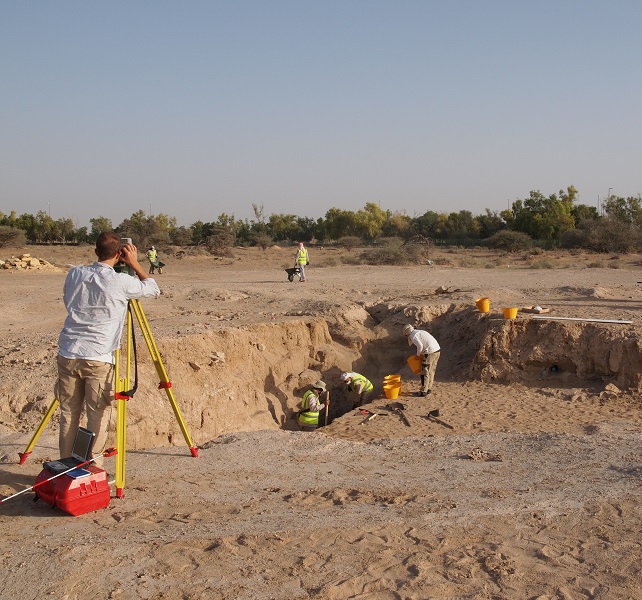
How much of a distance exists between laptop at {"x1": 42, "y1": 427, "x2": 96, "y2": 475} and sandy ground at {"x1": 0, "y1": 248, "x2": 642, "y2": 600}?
1.09 ft

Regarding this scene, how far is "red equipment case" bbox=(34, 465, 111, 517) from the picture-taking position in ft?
14.5

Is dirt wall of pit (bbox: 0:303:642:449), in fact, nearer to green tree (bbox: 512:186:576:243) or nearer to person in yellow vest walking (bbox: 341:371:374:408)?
person in yellow vest walking (bbox: 341:371:374:408)

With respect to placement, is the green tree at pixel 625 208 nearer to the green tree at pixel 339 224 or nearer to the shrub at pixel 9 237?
the green tree at pixel 339 224

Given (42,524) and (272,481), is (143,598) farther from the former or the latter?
(272,481)

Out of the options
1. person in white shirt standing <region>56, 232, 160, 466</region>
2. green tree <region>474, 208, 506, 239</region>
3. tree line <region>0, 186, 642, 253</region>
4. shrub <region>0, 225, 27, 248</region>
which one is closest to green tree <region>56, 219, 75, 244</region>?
tree line <region>0, 186, 642, 253</region>

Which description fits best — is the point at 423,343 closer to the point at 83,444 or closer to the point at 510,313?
the point at 510,313

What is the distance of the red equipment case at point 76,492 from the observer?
4.41 m

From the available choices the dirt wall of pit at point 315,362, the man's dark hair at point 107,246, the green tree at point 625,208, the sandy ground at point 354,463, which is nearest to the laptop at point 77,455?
the sandy ground at point 354,463

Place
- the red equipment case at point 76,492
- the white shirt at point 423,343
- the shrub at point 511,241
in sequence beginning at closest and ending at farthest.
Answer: the red equipment case at point 76,492
the white shirt at point 423,343
the shrub at point 511,241

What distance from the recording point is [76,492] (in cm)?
443

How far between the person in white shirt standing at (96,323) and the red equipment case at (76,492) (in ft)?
1.25

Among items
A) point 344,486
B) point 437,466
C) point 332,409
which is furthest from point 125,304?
point 332,409

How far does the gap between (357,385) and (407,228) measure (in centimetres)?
4528

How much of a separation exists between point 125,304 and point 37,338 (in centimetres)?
685
